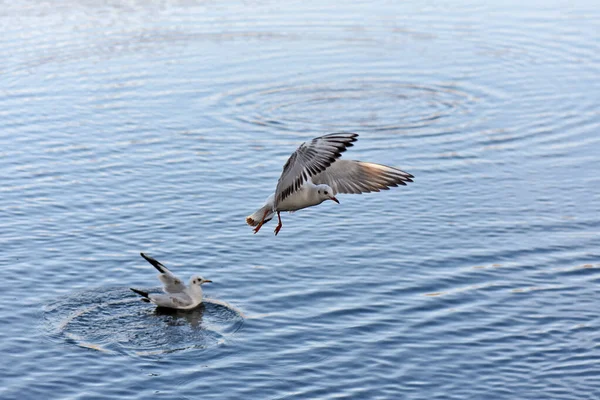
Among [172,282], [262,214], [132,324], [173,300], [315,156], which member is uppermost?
[315,156]

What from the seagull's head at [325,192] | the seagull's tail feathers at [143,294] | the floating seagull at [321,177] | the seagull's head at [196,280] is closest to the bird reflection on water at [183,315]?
the seagull's tail feathers at [143,294]

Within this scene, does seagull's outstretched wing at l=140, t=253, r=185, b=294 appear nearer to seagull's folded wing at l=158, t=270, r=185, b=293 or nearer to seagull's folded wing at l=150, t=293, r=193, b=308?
seagull's folded wing at l=158, t=270, r=185, b=293

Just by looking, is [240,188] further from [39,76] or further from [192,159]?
[39,76]

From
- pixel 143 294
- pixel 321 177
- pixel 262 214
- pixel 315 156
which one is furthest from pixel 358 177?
pixel 143 294

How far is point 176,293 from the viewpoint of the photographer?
18.3 meters

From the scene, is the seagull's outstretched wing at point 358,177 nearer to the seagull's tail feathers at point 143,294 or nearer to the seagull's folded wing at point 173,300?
the seagull's folded wing at point 173,300

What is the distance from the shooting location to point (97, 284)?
62.6 feet

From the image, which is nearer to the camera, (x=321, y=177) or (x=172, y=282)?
(x=321, y=177)

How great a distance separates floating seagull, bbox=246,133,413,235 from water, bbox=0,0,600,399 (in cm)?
236

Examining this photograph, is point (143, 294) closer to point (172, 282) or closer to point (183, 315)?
point (172, 282)

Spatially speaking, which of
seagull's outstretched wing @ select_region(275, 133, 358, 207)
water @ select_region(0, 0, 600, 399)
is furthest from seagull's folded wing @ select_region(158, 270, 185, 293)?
seagull's outstretched wing @ select_region(275, 133, 358, 207)

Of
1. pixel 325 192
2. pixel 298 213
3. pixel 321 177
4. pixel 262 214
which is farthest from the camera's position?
pixel 298 213

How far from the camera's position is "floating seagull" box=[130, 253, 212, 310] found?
1822 cm

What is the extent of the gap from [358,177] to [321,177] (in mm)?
630
